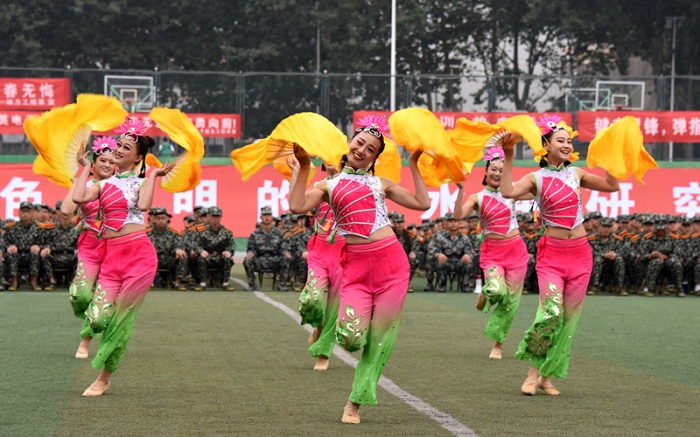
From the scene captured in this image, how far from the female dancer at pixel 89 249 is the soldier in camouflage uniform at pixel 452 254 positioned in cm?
1017

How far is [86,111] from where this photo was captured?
31.1 ft

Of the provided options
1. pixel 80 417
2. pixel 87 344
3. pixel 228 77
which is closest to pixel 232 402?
pixel 80 417

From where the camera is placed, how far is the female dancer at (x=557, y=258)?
938 centimetres

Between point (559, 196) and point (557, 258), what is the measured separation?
470 millimetres

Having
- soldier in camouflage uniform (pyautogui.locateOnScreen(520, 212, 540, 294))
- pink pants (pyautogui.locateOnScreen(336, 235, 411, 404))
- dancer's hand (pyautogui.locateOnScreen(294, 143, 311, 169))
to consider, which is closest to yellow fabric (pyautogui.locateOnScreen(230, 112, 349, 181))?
dancer's hand (pyautogui.locateOnScreen(294, 143, 311, 169))

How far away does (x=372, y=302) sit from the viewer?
8195 mm

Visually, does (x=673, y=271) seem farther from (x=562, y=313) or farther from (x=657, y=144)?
(x=562, y=313)

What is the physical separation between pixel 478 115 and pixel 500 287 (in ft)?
57.1

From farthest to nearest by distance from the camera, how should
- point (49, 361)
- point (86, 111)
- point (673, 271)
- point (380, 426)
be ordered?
point (673, 271), point (49, 361), point (86, 111), point (380, 426)

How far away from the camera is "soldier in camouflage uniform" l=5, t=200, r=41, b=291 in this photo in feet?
66.6

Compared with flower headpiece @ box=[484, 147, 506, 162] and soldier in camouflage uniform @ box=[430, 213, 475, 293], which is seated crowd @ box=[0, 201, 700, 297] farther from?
flower headpiece @ box=[484, 147, 506, 162]

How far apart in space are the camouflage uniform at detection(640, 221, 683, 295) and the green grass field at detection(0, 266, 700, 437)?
488 cm

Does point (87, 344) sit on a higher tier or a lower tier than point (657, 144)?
lower

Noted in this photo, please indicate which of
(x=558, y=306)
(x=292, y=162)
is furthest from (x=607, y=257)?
(x=292, y=162)
